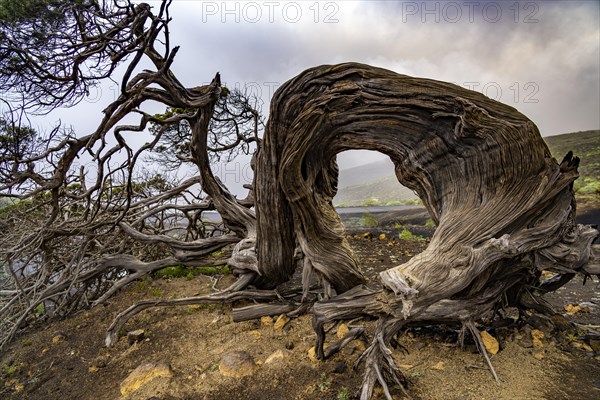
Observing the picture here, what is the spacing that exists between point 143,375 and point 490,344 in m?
3.69

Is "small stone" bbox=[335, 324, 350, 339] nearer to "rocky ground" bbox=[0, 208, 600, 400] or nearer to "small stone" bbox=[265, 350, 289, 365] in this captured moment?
"rocky ground" bbox=[0, 208, 600, 400]

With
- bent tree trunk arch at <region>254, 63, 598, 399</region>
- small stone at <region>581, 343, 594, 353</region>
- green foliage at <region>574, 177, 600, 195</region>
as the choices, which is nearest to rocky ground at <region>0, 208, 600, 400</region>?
small stone at <region>581, 343, 594, 353</region>

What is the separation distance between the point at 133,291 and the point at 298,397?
184 inches

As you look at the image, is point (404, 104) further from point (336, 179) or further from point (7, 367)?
point (7, 367)

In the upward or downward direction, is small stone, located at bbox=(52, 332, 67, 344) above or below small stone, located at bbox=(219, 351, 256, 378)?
Result: below

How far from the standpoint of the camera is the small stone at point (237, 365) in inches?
141

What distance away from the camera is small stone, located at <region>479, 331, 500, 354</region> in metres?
3.49

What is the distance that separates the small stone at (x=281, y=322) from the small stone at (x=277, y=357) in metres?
0.70

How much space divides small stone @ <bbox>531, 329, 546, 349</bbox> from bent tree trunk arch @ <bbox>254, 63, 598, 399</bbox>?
358 mm

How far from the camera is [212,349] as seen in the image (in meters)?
4.21

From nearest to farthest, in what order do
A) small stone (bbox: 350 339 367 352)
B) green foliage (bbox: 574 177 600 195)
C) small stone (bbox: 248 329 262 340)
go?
small stone (bbox: 350 339 367 352)
small stone (bbox: 248 329 262 340)
green foliage (bbox: 574 177 600 195)

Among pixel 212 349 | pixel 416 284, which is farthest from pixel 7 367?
pixel 416 284

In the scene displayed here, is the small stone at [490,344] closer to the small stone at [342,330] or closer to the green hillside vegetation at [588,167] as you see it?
the small stone at [342,330]

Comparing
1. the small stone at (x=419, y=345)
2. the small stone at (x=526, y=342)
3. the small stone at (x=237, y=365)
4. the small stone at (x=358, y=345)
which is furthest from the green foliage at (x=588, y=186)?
the small stone at (x=237, y=365)
